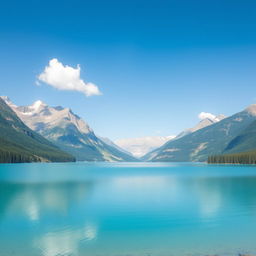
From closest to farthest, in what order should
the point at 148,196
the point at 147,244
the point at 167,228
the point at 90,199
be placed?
the point at 147,244
the point at 167,228
the point at 90,199
the point at 148,196

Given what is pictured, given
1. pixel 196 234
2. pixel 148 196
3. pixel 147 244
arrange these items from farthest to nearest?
pixel 148 196
pixel 196 234
pixel 147 244

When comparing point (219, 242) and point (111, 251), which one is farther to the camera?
point (219, 242)

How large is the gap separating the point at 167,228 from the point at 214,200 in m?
27.6

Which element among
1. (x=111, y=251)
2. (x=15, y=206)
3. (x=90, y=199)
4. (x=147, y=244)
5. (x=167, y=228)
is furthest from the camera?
(x=90, y=199)

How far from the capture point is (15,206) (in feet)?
173

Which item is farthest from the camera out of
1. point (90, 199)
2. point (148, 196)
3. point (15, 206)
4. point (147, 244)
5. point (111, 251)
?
point (148, 196)

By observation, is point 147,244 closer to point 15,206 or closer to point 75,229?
point 75,229

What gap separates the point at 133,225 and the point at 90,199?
79.0ft

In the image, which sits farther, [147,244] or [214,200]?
[214,200]

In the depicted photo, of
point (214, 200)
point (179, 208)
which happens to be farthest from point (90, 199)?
point (214, 200)

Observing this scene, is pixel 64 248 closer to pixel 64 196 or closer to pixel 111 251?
pixel 111 251

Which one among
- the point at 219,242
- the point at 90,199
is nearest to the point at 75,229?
the point at 219,242

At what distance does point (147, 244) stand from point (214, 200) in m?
35.7

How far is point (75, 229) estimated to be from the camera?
3675cm
